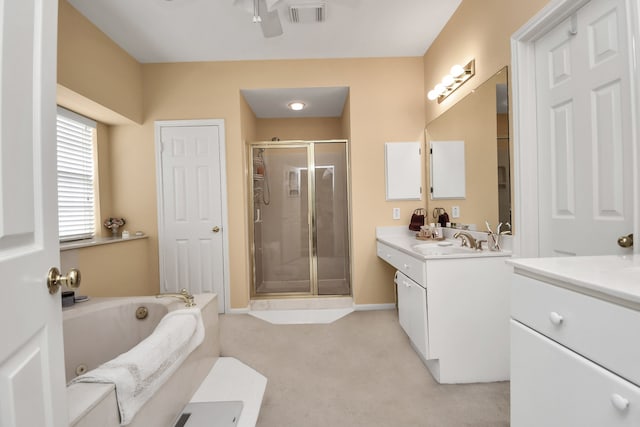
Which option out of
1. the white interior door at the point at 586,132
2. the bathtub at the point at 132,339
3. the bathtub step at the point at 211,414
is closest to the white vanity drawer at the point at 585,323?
the white interior door at the point at 586,132

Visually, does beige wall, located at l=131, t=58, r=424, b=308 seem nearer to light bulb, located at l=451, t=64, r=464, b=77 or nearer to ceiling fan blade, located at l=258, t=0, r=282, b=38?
light bulb, located at l=451, t=64, r=464, b=77

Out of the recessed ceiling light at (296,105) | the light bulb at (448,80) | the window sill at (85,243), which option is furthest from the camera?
the recessed ceiling light at (296,105)

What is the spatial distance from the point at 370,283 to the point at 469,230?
124 centimetres

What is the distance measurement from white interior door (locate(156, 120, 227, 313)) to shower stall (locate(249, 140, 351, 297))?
44 centimetres

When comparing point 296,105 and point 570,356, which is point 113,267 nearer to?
point 296,105

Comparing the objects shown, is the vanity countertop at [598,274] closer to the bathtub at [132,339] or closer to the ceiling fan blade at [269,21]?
the bathtub at [132,339]

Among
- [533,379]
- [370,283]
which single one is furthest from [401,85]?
[533,379]

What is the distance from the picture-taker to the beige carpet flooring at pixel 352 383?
164 centimetres

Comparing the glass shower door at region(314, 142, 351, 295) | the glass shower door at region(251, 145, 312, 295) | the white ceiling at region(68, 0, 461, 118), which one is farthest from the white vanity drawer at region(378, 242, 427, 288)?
the white ceiling at region(68, 0, 461, 118)

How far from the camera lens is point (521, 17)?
1784mm

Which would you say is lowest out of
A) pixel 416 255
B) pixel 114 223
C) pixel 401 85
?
pixel 416 255

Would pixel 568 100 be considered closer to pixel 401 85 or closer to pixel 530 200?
pixel 530 200

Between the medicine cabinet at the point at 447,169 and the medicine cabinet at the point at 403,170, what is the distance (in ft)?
0.58

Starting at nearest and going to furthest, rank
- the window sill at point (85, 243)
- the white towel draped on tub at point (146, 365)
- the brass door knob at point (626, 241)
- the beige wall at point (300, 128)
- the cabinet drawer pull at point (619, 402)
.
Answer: the cabinet drawer pull at point (619, 402), the white towel draped on tub at point (146, 365), the brass door knob at point (626, 241), the window sill at point (85, 243), the beige wall at point (300, 128)
